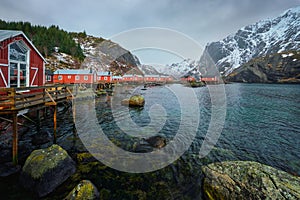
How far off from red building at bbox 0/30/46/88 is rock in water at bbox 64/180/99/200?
39.2 ft

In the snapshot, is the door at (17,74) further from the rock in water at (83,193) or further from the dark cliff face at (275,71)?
the dark cliff face at (275,71)

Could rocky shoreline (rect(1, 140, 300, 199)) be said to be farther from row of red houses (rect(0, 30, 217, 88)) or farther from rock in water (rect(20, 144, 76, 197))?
row of red houses (rect(0, 30, 217, 88))

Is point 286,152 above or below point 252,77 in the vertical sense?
below

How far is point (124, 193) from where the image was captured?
24.8 feet

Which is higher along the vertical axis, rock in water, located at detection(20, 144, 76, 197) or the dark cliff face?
the dark cliff face

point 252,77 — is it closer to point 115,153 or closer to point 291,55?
point 291,55

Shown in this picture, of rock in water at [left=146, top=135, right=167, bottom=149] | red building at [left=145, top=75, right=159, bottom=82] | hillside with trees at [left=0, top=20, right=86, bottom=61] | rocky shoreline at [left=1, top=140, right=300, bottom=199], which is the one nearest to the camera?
rocky shoreline at [left=1, top=140, right=300, bottom=199]

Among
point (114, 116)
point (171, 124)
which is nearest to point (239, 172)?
point (171, 124)

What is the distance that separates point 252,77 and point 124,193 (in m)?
168

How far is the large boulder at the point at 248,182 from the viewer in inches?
223

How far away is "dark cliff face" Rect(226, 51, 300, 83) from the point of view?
119m

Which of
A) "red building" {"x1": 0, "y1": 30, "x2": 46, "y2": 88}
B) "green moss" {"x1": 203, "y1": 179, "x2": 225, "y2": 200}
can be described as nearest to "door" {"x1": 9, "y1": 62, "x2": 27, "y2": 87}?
"red building" {"x1": 0, "y1": 30, "x2": 46, "y2": 88}

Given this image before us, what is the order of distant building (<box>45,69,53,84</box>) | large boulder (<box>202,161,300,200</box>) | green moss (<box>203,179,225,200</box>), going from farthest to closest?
distant building (<box>45,69,53,84</box>)
green moss (<box>203,179,225,200</box>)
large boulder (<box>202,161,300,200</box>)

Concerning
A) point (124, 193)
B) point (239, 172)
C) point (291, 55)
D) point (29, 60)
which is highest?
point (291, 55)
